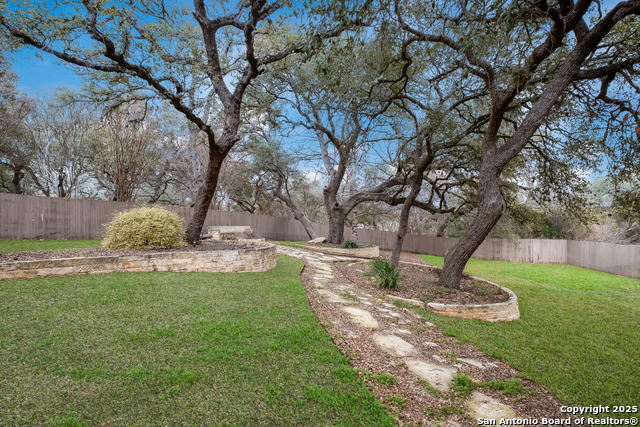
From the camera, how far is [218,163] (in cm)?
734

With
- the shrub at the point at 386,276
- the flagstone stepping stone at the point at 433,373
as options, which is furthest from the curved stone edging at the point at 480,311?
the flagstone stepping stone at the point at 433,373

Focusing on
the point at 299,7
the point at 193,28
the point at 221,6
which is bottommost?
the point at 299,7

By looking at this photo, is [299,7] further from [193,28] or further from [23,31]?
[193,28]

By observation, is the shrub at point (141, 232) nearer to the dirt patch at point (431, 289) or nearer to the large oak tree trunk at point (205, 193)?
the large oak tree trunk at point (205, 193)

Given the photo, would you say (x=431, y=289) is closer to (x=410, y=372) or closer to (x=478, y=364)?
(x=478, y=364)

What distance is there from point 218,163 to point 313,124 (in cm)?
852

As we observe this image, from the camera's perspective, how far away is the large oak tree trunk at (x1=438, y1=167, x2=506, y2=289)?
5.62 metres

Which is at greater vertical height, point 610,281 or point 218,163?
point 218,163

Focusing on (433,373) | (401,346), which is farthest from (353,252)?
(433,373)

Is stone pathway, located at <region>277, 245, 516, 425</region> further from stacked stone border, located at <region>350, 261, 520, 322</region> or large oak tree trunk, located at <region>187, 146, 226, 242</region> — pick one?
large oak tree trunk, located at <region>187, 146, 226, 242</region>

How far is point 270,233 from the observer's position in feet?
64.6

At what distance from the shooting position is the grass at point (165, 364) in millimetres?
1829

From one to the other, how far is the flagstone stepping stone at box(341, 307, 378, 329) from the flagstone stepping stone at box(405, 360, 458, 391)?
919mm

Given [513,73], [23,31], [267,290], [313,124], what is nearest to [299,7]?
[513,73]
